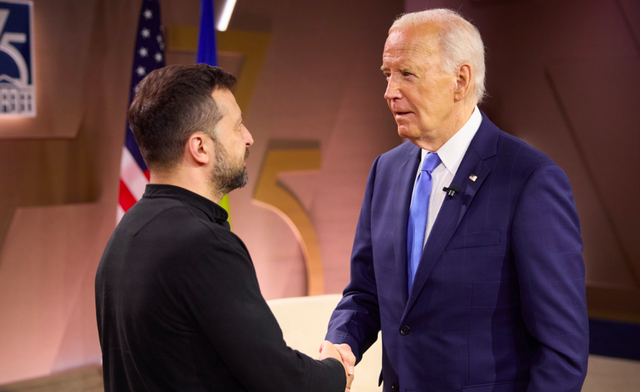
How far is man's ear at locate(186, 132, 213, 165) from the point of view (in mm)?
1263

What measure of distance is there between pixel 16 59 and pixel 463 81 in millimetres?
3297

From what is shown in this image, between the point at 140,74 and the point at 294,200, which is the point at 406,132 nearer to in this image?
the point at 140,74

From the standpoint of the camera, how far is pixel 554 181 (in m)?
1.35

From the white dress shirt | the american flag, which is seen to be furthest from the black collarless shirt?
the american flag

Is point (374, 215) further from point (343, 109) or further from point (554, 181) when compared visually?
point (343, 109)

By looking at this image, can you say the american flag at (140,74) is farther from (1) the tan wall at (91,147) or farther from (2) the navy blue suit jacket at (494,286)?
(2) the navy blue suit jacket at (494,286)

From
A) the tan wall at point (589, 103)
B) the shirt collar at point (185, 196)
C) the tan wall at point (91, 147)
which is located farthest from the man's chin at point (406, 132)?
the tan wall at point (589, 103)

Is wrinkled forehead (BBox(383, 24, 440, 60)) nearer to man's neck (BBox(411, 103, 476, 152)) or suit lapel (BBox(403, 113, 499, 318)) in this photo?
man's neck (BBox(411, 103, 476, 152))

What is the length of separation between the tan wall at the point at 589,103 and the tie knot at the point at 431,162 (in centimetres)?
319

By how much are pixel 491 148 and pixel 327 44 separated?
3.54m

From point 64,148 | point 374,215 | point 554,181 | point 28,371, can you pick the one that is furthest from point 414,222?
point 28,371

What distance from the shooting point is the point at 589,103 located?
13.8 feet

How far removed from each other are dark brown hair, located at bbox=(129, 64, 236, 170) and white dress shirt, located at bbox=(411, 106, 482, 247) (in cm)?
64

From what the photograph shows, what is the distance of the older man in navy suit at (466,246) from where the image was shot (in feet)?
4.31
